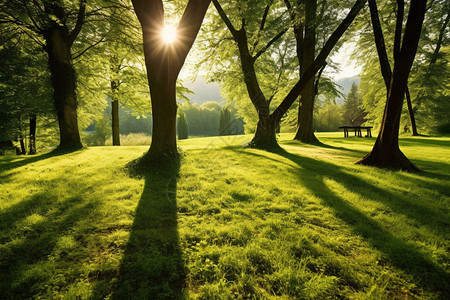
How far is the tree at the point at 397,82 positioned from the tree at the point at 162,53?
6148mm

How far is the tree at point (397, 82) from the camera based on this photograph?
561cm

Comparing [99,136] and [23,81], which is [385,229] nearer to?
[23,81]

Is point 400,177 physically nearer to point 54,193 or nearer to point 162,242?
point 162,242

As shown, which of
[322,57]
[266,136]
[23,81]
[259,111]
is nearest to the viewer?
[322,57]

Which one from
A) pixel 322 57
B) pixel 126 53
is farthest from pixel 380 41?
pixel 126 53

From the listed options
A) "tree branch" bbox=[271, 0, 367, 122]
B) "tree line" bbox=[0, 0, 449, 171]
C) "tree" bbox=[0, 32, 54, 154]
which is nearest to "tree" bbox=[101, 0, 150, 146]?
"tree line" bbox=[0, 0, 449, 171]

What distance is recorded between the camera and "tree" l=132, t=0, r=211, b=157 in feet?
18.0

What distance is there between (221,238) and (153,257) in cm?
92

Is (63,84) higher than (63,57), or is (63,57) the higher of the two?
(63,57)

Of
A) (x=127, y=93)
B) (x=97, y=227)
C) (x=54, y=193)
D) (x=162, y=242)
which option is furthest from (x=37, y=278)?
(x=127, y=93)

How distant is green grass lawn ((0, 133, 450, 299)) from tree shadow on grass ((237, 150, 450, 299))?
0.02m

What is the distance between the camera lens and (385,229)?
2932mm

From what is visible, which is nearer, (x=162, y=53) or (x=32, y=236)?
(x=32, y=236)

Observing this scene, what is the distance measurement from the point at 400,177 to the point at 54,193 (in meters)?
8.77
